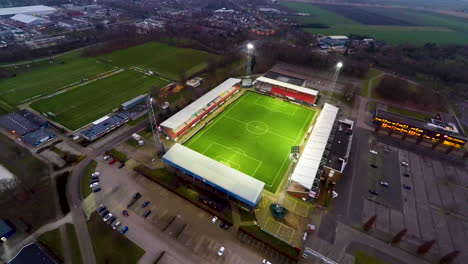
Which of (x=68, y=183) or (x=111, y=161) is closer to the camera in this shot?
(x=68, y=183)

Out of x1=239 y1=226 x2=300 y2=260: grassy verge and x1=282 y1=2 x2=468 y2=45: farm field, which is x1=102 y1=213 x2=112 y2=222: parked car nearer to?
x1=239 y1=226 x2=300 y2=260: grassy verge

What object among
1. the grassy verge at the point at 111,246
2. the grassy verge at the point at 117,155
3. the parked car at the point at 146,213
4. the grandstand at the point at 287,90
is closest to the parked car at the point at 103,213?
the grassy verge at the point at 111,246

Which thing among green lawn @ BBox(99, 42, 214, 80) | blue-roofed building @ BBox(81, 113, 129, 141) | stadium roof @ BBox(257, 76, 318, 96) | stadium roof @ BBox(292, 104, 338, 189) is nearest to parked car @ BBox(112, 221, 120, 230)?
blue-roofed building @ BBox(81, 113, 129, 141)

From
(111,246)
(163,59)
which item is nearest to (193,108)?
(111,246)

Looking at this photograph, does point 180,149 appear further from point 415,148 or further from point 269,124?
point 415,148

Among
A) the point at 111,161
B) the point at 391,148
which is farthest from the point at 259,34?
the point at 111,161
